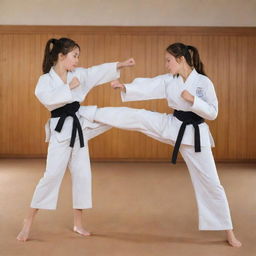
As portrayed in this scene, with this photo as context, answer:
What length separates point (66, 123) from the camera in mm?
3277

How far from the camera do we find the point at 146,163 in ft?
24.3

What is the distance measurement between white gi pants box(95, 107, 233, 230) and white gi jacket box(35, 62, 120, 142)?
191mm

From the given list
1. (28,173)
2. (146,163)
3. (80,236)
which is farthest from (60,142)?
(146,163)

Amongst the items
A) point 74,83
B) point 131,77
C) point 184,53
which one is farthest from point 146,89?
point 131,77

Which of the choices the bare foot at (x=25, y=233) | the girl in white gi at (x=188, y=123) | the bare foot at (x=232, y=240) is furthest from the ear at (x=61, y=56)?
the bare foot at (x=232, y=240)

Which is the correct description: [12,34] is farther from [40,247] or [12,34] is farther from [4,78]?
[40,247]

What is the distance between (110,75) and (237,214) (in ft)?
5.22

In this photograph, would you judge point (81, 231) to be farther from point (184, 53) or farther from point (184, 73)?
point (184, 53)

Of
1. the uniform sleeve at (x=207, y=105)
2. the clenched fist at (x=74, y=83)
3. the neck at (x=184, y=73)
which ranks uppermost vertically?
the neck at (x=184, y=73)

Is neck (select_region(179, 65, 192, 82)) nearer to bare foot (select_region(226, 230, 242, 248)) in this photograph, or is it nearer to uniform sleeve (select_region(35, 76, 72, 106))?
uniform sleeve (select_region(35, 76, 72, 106))

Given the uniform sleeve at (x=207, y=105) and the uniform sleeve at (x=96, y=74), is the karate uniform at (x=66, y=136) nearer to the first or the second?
the uniform sleeve at (x=96, y=74)

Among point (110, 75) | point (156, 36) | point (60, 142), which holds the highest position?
point (156, 36)

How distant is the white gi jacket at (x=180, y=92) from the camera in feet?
10.3

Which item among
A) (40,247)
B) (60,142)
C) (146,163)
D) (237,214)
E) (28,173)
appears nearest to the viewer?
(40,247)
